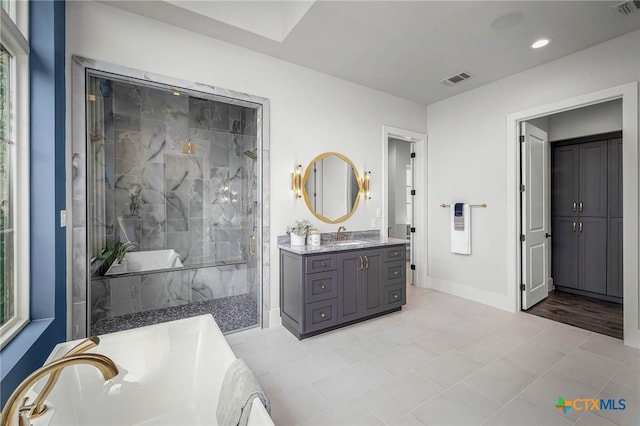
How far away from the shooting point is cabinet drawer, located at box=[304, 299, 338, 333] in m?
2.86

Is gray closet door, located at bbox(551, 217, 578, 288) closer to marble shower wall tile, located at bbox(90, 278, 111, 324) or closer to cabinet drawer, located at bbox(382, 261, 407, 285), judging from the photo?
cabinet drawer, located at bbox(382, 261, 407, 285)

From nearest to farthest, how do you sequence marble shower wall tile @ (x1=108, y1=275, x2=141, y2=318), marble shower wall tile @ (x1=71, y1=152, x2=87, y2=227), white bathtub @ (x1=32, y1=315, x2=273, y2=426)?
white bathtub @ (x1=32, y1=315, x2=273, y2=426)
marble shower wall tile @ (x1=71, y1=152, x2=87, y2=227)
marble shower wall tile @ (x1=108, y1=275, x2=141, y2=318)

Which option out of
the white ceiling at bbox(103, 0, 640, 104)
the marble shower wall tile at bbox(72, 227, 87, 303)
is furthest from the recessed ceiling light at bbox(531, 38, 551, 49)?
the marble shower wall tile at bbox(72, 227, 87, 303)

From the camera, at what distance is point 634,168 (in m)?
2.68

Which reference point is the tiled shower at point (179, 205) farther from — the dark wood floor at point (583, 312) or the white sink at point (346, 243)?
the dark wood floor at point (583, 312)

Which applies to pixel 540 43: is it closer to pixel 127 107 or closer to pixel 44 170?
pixel 44 170

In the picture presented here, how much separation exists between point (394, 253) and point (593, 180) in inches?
118

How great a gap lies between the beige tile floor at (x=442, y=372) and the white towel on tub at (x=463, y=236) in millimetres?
1028

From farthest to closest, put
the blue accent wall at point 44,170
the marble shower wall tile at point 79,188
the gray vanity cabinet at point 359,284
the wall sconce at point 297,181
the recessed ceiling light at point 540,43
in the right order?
the wall sconce at point 297,181, the gray vanity cabinet at point 359,284, the recessed ceiling light at point 540,43, the marble shower wall tile at point 79,188, the blue accent wall at point 44,170

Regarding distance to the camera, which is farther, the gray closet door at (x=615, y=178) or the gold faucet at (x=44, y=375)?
the gray closet door at (x=615, y=178)

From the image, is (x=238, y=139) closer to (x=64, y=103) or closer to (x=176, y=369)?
(x=64, y=103)

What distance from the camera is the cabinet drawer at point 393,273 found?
11.2 ft

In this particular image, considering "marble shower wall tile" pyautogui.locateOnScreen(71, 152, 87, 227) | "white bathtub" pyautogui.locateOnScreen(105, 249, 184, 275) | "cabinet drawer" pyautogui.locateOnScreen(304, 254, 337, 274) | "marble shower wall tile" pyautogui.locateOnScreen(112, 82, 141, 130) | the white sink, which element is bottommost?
"white bathtub" pyautogui.locateOnScreen(105, 249, 184, 275)

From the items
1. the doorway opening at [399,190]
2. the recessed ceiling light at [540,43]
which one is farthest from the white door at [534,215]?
the doorway opening at [399,190]
